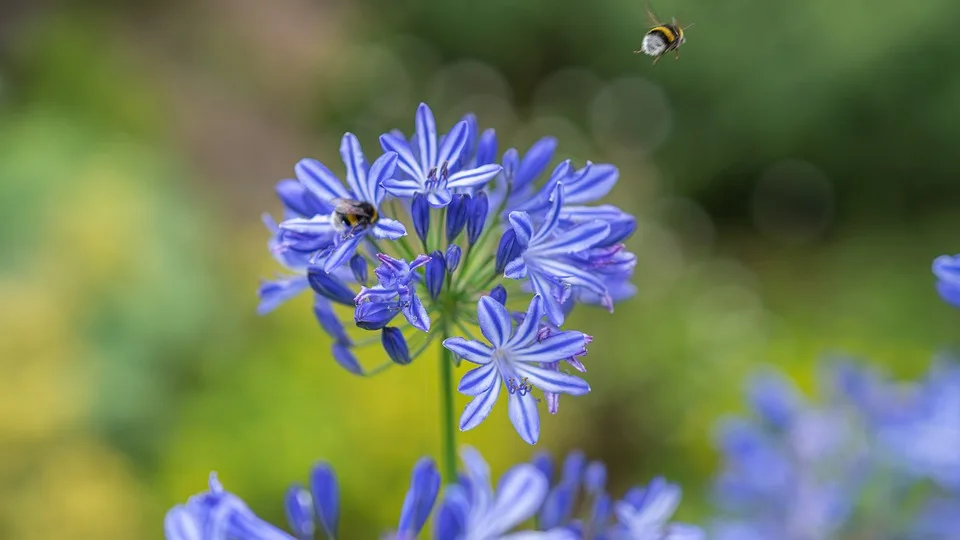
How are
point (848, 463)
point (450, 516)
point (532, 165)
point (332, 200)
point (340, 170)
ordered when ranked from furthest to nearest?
point (340, 170)
point (848, 463)
point (532, 165)
point (332, 200)
point (450, 516)

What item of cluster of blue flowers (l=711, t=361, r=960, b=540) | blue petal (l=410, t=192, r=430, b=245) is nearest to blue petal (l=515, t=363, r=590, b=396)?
blue petal (l=410, t=192, r=430, b=245)

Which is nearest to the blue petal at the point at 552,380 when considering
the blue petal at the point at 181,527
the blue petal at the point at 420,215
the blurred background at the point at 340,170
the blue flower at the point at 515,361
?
the blue flower at the point at 515,361

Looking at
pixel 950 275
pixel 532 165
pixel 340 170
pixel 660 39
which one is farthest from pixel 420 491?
pixel 340 170

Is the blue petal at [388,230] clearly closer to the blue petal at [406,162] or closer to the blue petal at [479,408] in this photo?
the blue petal at [406,162]

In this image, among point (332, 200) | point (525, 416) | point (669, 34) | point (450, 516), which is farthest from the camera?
point (669, 34)

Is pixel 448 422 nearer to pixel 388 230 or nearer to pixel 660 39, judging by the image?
pixel 388 230

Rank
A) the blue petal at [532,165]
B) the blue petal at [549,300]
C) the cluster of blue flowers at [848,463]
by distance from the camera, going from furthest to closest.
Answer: the cluster of blue flowers at [848,463]
the blue petal at [532,165]
the blue petal at [549,300]
